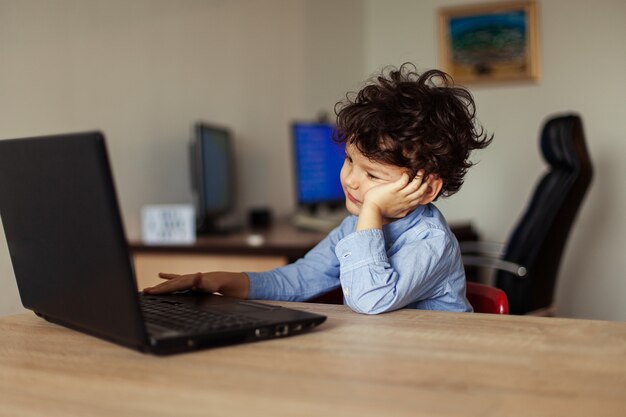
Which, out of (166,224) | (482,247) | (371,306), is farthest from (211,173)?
(371,306)

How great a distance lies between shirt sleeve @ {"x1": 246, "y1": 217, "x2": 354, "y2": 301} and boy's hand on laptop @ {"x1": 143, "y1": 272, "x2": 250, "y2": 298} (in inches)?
2.0

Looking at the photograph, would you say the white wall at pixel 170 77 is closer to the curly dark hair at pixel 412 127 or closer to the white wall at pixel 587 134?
the white wall at pixel 587 134

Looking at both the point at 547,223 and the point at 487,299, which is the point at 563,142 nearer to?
the point at 547,223

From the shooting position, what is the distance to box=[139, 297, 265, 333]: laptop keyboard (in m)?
1.09

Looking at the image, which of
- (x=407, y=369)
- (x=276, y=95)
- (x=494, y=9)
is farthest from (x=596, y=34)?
(x=407, y=369)

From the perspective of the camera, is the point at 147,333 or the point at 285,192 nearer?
the point at 147,333

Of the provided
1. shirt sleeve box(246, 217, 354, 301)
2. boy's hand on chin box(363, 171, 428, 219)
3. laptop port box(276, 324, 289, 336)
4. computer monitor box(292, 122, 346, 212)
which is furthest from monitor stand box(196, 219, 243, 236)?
laptop port box(276, 324, 289, 336)

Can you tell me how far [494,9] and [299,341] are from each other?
352cm

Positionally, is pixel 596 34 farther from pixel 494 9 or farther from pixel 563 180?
pixel 563 180

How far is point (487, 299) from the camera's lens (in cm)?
163

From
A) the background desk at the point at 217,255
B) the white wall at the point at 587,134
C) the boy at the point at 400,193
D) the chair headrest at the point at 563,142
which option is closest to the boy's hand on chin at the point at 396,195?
the boy at the point at 400,193

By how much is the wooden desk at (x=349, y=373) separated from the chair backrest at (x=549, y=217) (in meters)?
1.90

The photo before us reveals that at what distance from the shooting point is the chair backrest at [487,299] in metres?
1.59

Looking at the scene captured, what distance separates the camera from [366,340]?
1.12 m
